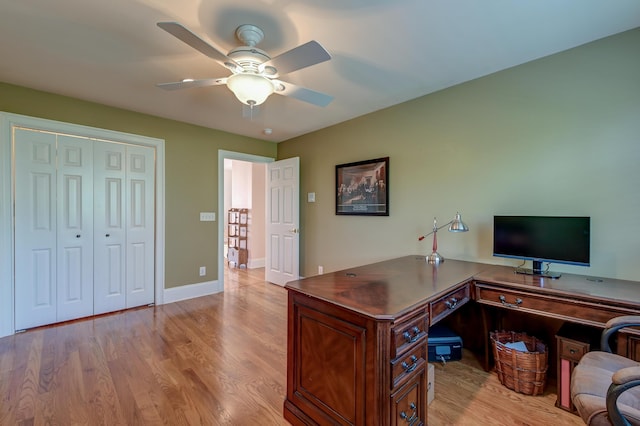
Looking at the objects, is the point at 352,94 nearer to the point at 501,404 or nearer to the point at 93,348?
the point at 501,404

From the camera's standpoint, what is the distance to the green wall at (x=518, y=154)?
1878mm

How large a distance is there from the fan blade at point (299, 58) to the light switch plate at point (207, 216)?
2.71 metres

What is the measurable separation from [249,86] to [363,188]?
6.53 ft

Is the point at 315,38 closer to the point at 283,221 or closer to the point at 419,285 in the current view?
the point at 419,285

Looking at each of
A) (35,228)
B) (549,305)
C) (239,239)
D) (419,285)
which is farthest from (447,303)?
(239,239)

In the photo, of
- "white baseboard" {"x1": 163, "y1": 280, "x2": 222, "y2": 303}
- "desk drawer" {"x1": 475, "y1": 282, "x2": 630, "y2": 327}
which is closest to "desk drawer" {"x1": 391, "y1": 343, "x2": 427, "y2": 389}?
"desk drawer" {"x1": 475, "y1": 282, "x2": 630, "y2": 327}

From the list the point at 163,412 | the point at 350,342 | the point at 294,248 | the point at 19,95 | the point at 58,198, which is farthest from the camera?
the point at 294,248

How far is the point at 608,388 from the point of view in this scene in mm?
1078

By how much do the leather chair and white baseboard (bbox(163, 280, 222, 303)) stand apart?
12.7 ft

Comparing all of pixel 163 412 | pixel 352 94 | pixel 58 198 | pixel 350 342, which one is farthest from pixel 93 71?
pixel 350 342

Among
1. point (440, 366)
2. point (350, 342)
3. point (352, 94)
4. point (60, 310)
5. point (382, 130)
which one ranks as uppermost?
point (352, 94)

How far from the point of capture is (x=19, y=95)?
2.68 meters

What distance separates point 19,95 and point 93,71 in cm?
105

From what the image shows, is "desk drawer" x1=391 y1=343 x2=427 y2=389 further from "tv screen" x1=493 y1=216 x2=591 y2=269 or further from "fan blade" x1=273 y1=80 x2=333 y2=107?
"fan blade" x1=273 y1=80 x2=333 y2=107
